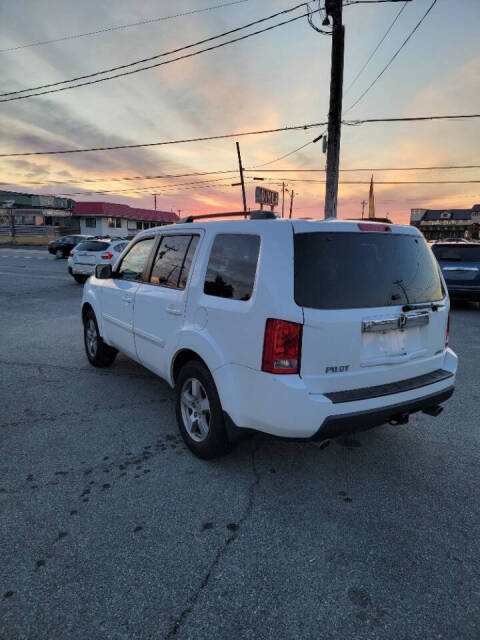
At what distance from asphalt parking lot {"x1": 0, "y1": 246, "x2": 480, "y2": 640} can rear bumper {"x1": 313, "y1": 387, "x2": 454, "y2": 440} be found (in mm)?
545

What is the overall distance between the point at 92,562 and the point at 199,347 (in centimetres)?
146

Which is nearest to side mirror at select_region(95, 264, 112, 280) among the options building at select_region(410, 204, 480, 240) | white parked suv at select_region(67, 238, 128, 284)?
white parked suv at select_region(67, 238, 128, 284)

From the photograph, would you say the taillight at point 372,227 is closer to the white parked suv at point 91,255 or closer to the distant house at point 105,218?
the white parked suv at point 91,255

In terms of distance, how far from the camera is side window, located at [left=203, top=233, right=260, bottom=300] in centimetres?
268

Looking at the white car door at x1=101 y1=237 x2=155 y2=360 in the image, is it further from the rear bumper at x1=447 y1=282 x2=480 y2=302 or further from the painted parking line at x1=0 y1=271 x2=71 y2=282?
the painted parking line at x1=0 y1=271 x2=71 y2=282

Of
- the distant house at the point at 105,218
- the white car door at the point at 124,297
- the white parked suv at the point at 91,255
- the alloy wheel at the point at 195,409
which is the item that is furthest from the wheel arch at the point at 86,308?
the distant house at the point at 105,218

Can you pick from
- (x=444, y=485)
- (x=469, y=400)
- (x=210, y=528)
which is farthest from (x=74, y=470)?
(x=469, y=400)

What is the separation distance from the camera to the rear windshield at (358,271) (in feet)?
8.10

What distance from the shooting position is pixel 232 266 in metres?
2.87

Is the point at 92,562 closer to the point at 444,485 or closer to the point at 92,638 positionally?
the point at 92,638

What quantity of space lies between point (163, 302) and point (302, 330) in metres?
1.58

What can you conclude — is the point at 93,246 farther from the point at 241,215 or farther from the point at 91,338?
the point at 241,215

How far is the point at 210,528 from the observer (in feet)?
7.97

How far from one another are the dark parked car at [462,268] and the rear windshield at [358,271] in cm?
831
